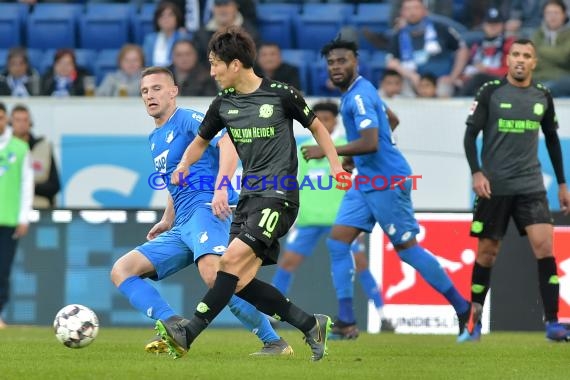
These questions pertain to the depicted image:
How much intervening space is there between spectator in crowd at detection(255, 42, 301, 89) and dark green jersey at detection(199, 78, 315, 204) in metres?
7.48

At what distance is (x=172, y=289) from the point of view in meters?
13.9

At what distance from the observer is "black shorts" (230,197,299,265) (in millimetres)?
8154

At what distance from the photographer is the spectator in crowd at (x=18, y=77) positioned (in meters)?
16.4

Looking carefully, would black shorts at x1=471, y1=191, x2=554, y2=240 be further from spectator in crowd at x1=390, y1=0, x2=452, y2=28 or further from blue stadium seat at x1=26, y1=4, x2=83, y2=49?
blue stadium seat at x1=26, y1=4, x2=83, y2=49

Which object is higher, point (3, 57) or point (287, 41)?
point (287, 41)

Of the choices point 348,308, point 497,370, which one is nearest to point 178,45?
point 348,308

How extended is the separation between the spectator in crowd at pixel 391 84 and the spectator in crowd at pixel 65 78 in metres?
3.73

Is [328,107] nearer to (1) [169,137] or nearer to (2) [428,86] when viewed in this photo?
(2) [428,86]

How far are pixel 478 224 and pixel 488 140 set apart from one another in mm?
720

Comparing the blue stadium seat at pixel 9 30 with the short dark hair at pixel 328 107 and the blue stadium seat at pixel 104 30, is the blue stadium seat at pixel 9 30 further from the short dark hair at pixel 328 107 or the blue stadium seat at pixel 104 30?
the short dark hair at pixel 328 107

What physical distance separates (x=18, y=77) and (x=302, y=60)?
11.8ft

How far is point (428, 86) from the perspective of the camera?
1565 cm

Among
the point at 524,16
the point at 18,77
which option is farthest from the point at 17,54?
the point at 524,16

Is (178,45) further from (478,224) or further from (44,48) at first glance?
(478,224)
